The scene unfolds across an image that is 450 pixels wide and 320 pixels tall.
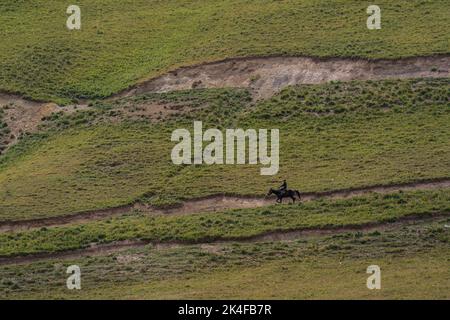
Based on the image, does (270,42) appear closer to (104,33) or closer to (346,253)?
(104,33)

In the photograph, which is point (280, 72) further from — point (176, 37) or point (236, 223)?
point (236, 223)

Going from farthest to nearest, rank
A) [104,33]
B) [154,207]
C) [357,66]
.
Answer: [104,33], [357,66], [154,207]

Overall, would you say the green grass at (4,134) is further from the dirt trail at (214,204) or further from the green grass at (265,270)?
the green grass at (265,270)

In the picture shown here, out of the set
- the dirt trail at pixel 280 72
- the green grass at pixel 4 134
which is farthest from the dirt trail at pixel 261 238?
the dirt trail at pixel 280 72

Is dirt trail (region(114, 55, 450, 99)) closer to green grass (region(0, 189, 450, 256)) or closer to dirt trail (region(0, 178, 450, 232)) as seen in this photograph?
dirt trail (region(0, 178, 450, 232))

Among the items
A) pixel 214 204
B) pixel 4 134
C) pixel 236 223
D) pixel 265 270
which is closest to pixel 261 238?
pixel 236 223

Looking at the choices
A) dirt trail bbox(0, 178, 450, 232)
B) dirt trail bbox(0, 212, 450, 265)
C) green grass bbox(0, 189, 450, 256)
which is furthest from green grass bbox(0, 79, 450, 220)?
dirt trail bbox(0, 212, 450, 265)
